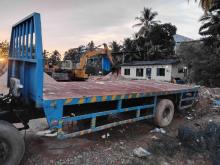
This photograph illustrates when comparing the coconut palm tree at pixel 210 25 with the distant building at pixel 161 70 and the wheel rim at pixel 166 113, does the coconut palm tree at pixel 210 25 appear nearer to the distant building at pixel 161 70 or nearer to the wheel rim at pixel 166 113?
the distant building at pixel 161 70

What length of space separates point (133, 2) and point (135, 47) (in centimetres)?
2672

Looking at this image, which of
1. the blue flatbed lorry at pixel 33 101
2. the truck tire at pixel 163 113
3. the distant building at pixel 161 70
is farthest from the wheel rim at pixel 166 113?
the distant building at pixel 161 70

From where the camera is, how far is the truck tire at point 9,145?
11.0 feet

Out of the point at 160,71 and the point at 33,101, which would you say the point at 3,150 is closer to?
the point at 33,101

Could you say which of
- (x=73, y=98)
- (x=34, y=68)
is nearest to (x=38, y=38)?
(x=34, y=68)

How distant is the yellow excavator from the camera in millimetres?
18619

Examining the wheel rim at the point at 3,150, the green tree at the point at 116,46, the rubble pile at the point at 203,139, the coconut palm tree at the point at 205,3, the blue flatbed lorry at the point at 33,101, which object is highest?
the green tree at the point at 116,46

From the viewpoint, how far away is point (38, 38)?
3.45 m

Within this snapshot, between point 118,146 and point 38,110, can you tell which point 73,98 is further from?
point 118,146

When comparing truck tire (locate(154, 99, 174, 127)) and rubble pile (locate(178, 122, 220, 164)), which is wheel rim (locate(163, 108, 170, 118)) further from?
rubble pile (locate(178, 122, 220, 164))

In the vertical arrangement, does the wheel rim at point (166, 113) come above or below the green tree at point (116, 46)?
below

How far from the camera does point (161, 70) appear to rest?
29.5 m

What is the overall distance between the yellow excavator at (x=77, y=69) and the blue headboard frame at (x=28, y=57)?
13.4 metres

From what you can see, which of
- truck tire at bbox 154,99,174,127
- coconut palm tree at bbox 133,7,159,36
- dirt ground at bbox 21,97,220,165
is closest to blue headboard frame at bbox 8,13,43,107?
dirt ground at bbox 21,97,220,165
